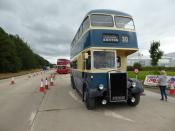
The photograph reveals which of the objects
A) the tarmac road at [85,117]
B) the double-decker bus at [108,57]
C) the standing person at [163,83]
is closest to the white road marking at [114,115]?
the tarmac road at [85,117]

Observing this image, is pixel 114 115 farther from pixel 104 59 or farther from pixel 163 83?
pixel 163 83

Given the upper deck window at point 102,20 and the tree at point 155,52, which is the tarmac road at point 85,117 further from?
the tree at point 155,52

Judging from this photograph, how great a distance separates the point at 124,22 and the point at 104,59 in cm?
207

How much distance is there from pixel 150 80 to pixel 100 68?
10085mm

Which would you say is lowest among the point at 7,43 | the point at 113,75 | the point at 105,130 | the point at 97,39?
the point at 105,130

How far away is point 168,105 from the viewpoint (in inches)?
382

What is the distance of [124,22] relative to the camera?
9609mm

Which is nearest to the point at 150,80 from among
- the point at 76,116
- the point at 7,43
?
the point at 76,116

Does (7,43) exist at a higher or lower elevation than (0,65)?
higher

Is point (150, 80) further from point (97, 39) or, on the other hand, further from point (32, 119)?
point (32, 119)

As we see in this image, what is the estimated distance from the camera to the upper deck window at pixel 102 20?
919cm

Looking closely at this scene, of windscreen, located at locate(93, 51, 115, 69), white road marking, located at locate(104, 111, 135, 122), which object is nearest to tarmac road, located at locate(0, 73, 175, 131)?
white road marking, located at locate(104, 111, 135, 122)

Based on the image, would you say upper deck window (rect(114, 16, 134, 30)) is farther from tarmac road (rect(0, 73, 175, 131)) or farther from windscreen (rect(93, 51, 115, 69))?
tarmac road (rect(0, 73, 175, 131))

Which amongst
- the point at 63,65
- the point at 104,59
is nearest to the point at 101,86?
the point at 104,59
